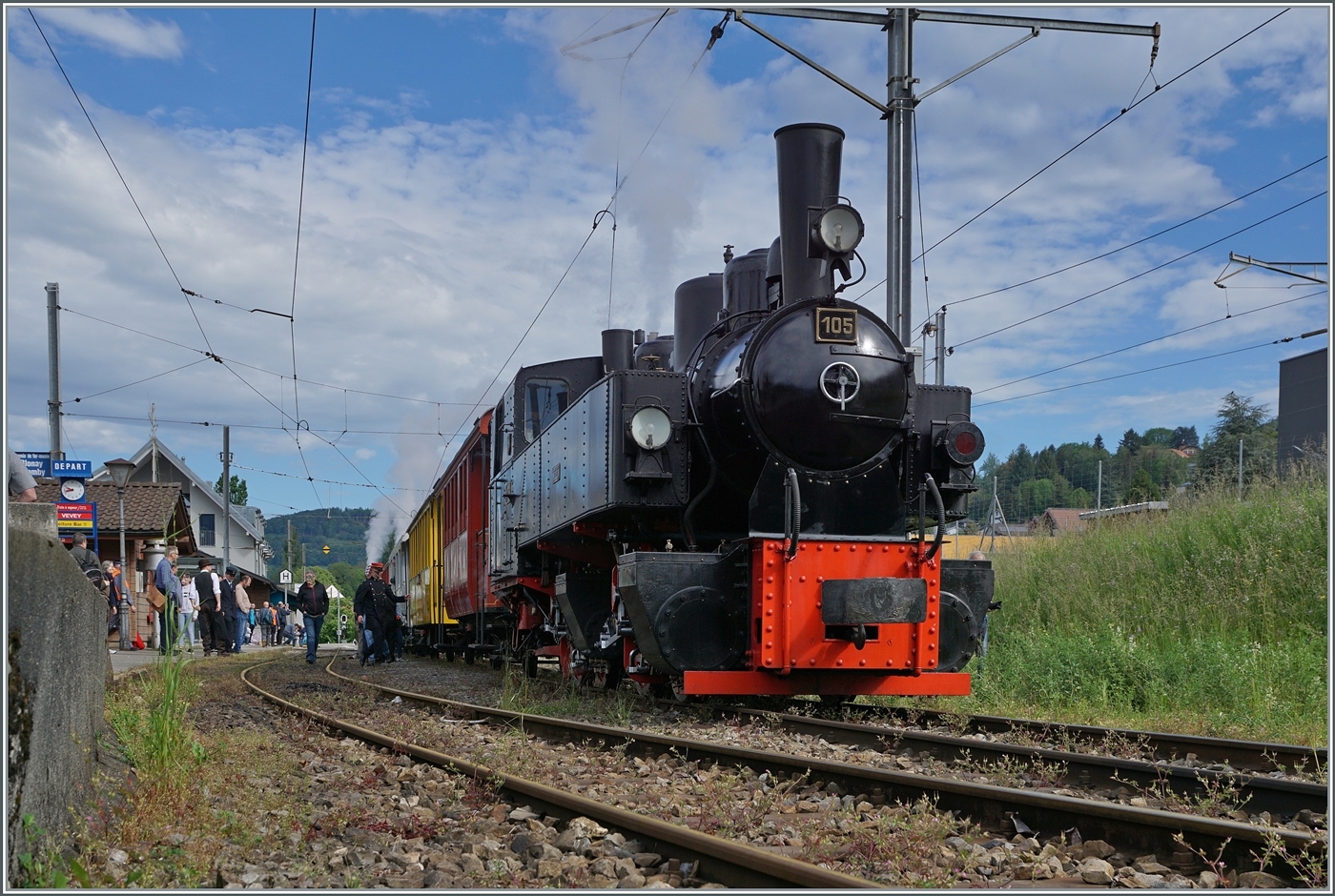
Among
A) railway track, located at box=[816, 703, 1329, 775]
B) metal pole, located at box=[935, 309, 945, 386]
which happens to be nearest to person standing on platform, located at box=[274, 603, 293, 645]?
metal pole, located at box=[935, 309, 945, 386]

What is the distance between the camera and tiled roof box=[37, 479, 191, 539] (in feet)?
87.3

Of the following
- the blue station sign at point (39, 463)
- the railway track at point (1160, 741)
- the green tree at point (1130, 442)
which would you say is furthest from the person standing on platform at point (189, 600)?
the green tree at point (1130, 442)

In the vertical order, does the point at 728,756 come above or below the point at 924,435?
below

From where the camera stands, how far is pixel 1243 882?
328cm

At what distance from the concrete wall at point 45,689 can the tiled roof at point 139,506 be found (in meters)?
23.5

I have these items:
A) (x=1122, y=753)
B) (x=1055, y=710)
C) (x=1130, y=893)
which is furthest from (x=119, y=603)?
(x=1130, y=893)

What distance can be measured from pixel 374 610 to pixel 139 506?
41.6ft

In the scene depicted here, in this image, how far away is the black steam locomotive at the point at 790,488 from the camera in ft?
22.9

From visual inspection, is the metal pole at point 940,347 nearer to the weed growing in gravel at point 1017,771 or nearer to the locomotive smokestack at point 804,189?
the locomotive smokestack at point 804,189

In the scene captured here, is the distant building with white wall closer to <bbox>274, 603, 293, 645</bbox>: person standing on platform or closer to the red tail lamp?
<bbox>274, 603, 293, 645</bbox>: person standing on platform

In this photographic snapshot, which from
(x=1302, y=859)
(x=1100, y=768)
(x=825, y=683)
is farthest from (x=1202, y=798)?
(x=825, y=683)

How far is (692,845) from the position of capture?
3551 mm

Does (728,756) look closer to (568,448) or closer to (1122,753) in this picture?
(1122,753)

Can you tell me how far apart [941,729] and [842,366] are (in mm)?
2397
